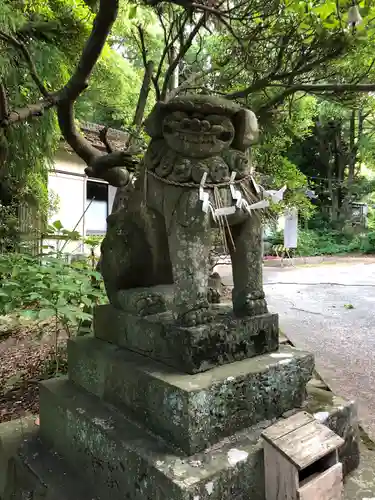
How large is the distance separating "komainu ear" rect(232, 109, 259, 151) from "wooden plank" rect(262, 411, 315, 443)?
919 millimetres

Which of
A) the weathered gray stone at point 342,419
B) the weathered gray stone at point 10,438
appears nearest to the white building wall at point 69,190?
the weathered gray stone at point 10,438

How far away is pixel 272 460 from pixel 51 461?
92 cm

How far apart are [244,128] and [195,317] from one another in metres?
0.68

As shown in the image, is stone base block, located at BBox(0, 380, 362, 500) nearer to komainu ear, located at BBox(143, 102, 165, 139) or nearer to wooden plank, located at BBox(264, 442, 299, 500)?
wooden plank, located at BBox(264, 442, 299, 500)

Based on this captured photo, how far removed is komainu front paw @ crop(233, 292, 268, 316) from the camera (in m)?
1.35

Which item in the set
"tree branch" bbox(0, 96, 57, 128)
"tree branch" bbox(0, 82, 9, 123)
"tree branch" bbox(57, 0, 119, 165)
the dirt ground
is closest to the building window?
the dirt ground

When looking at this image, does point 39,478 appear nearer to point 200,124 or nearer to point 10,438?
point 10,438

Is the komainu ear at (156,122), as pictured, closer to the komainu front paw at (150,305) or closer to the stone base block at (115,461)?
the komainu front paw at (150,305)

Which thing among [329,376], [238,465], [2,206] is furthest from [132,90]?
[238,465]

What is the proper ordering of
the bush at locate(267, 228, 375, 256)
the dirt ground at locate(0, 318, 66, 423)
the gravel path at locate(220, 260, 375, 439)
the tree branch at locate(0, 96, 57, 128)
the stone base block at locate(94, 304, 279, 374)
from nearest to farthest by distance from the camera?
the stone base block at locate(94, 304, 279, 374) → the dirt ground at locate(0, 318, 66, 423) → the gravel path at locate(220, 260, 375, 439) → the tree branch at locate(0, 96, 57, 128) → the bush at locate(267, 228, 375, 256)

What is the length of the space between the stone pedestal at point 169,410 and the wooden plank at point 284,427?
0.33 feet

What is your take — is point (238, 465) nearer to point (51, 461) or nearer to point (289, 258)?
point (51, 461)

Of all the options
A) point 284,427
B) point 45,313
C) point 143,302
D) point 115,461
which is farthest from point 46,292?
point 284,427

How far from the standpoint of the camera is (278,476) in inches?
39.9
